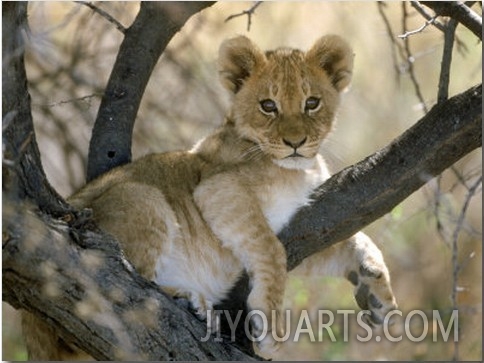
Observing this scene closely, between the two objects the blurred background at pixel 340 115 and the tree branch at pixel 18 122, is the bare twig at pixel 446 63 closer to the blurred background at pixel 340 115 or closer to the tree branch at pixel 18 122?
the blurred background at pixel 340 115

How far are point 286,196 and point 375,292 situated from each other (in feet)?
1.68

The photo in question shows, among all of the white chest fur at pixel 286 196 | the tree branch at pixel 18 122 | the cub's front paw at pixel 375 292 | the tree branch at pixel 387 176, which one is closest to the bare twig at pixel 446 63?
the tree branch at pixel 387 176

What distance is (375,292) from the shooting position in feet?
14.1

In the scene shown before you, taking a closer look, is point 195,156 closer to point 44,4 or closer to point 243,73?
point 243,73

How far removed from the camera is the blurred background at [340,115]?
637 centimetres

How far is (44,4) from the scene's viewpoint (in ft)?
17.4

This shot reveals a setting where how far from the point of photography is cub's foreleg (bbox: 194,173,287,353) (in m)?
4.05

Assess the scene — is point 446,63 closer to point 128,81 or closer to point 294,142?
point 294,142

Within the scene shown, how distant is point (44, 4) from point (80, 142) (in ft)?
4.60

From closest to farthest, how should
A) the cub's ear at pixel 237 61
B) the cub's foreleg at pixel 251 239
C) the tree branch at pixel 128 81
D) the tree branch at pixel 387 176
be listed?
the tree branch at pixel 387 176
the cub's foreleg at pixel 251 239
the cub's ear at pixel 237 61
the tree branch at pixel 128 81

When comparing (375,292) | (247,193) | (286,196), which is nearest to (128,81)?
(247,193)

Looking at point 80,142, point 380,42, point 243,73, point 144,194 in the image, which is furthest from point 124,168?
point 380,42

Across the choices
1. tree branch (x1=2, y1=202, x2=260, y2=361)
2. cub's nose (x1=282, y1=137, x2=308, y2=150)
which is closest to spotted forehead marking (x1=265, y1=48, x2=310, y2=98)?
cub's nose (x1=282, y1=137, x2=308, y2=150)

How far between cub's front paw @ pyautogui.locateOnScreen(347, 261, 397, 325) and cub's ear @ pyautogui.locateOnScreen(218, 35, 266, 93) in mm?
896
